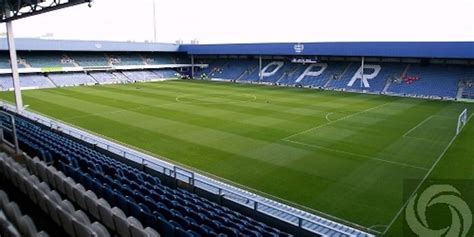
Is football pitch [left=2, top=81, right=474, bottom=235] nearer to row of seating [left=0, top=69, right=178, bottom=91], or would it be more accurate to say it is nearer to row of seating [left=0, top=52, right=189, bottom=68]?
row of seating [left=0, top=69, right=178, bottom=91]

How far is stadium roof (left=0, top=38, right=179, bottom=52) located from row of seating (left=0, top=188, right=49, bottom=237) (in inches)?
1642

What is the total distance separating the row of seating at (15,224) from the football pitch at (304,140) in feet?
24.7

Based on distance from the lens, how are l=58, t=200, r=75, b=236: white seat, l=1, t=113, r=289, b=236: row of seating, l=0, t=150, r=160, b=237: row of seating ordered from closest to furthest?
l=0, t=150, r=160, b=237: row of seating
l=58, t=200, r=75, b=236: white seat
l=1, t=113, r=289, b=236: row of seating

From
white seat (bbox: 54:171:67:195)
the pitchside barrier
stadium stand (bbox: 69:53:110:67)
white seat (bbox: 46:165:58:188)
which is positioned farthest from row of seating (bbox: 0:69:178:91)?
white seat (bbox: 54:171:67:195)

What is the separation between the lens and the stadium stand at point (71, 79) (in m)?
41.6

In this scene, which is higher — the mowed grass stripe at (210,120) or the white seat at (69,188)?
the white seat at (69,188)

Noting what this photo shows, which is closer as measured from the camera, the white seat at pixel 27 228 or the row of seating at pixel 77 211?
the white seat at pixel 27 228

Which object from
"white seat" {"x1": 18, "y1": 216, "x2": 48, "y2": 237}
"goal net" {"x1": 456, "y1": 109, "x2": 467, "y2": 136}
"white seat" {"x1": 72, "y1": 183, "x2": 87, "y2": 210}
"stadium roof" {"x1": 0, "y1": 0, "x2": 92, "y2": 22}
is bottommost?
"goal net" {"x1": 456, "y1": 109, "x2": 467, "y2": 136}

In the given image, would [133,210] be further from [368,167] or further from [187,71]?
[187,71]

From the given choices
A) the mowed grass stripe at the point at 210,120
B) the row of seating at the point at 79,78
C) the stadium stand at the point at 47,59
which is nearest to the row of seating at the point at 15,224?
the mowed grass stripe at the point at 210,120

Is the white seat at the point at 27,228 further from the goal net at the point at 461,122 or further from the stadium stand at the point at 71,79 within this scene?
the stadium stand at the point at 71,79

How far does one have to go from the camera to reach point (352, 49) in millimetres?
40531

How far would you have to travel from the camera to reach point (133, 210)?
608 cm

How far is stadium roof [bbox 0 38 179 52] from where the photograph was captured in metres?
41.2
